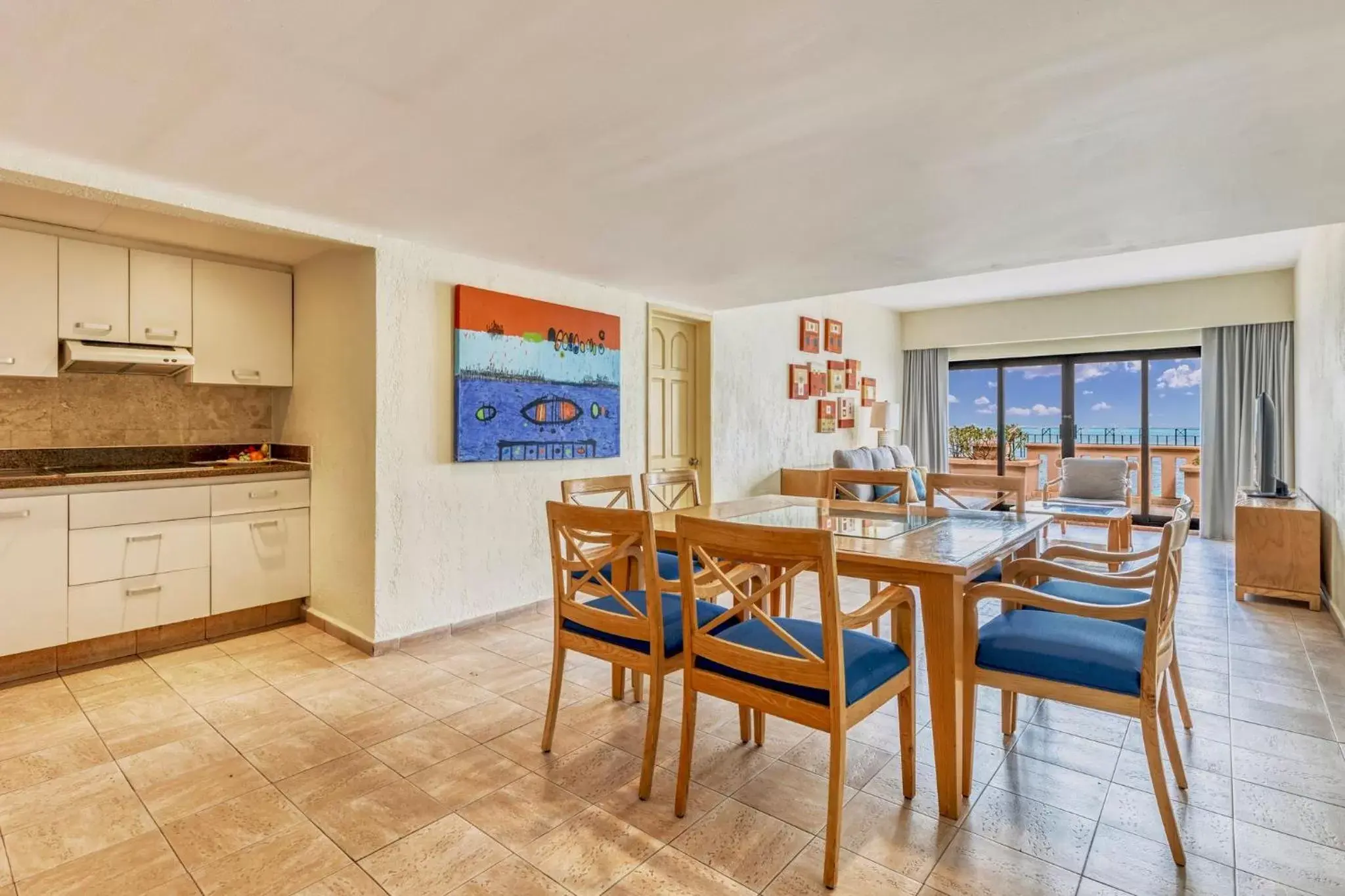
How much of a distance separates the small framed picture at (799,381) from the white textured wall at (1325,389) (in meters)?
3.65

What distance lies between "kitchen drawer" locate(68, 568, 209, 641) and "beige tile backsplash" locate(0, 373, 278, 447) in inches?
36.3

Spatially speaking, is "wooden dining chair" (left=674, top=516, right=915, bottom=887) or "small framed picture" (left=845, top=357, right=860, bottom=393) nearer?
"wooden dining chair" (left=674, top=516, right=915, bottom=887)

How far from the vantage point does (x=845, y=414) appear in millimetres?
7227

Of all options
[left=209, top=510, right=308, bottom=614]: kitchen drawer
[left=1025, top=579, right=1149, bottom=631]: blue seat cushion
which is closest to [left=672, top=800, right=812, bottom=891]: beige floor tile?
[left=1025, top=579, right=1149, bottom=631]: blue seat cushion

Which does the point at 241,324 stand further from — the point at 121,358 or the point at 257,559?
the point at 257,559

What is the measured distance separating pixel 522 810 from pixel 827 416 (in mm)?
5492

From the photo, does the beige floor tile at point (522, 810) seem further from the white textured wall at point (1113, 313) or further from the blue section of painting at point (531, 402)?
the white textured wall at point (1113, 313)

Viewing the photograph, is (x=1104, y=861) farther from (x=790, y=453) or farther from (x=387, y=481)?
(x=790, y=453)

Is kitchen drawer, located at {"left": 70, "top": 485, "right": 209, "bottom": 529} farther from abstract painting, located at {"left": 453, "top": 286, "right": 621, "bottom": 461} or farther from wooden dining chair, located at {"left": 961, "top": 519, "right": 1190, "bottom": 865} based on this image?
wooden dining chair, located at {"left": 961, "top": 519, "right": 1190, "bottom": 865}

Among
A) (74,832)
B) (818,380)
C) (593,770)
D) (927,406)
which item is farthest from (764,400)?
(74,832)

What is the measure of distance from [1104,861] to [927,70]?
210 centimetres

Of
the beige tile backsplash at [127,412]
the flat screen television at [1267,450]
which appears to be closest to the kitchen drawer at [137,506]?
the beige tile backsplash at [127,412]

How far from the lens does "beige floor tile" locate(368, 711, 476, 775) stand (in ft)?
7.41

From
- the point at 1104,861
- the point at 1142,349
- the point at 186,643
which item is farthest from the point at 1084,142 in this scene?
the point at 1142,349
